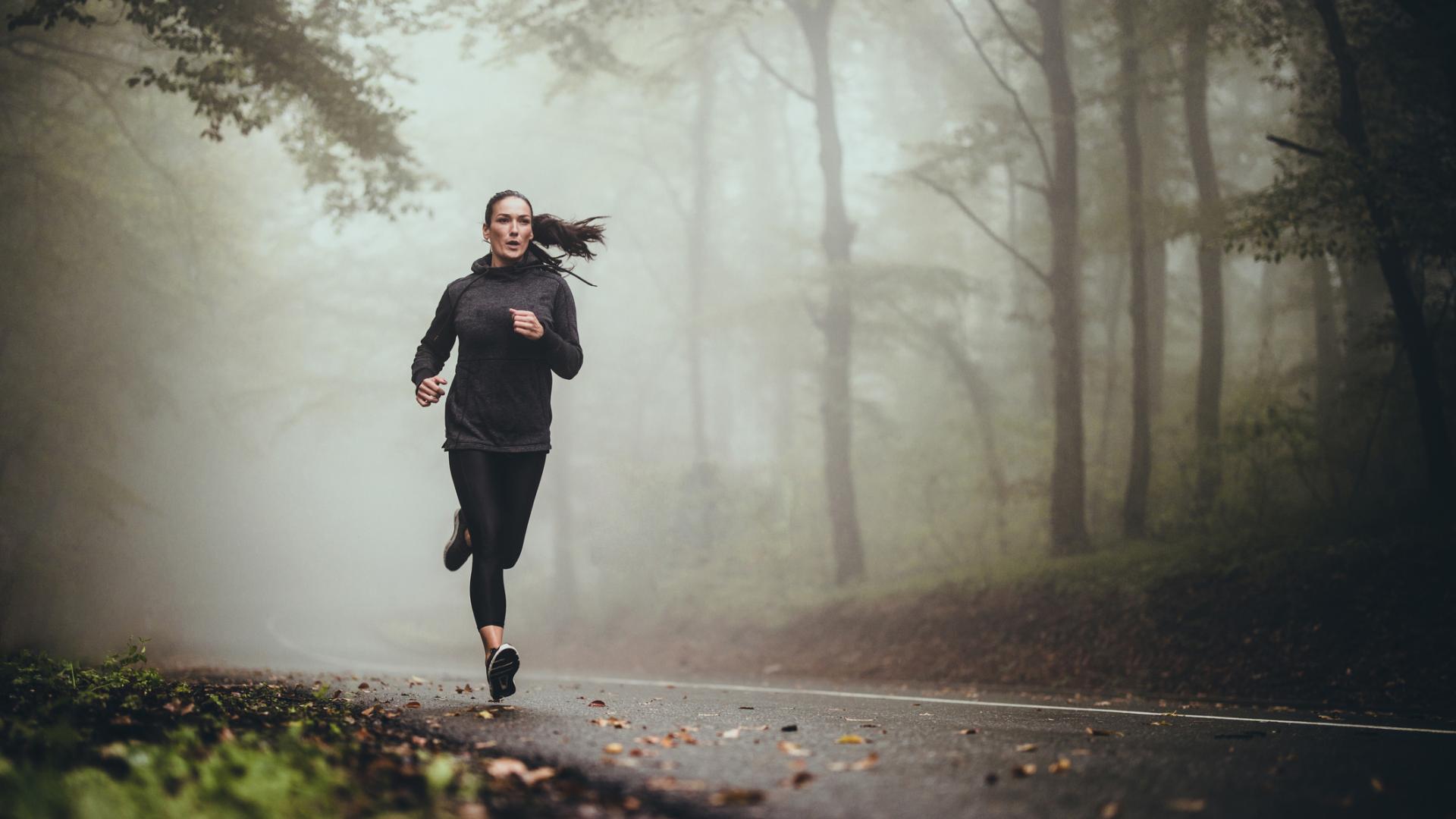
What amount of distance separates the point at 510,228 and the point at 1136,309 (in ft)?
33.6

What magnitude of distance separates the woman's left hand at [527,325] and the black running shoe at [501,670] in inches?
66.6

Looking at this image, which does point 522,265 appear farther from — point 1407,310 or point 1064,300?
point 1064,300

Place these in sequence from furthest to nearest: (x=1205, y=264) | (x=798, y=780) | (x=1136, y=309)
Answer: (x=1205, y=264) → (x=1136, y=309) → (x=798, y=780)

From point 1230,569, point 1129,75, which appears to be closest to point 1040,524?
point 1230,569

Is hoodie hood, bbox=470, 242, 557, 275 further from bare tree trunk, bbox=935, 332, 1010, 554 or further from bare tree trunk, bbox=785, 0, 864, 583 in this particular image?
bare tree trunk, bbox=935, 332, 1010, 554

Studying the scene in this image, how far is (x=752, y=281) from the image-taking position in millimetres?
29609

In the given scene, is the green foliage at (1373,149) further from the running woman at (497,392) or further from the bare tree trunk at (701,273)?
the bare tree trunk at (701,273)

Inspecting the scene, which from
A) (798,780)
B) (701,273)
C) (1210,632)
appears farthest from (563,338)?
(701,273)

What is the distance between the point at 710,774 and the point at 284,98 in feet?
35.9

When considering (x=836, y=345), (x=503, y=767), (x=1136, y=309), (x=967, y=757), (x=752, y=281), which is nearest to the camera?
(x=503, y=767)

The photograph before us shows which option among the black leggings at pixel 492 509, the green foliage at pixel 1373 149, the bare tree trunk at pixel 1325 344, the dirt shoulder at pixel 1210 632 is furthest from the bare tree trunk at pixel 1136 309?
the black leggings at pixel 492 509

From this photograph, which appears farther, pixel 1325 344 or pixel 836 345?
pixel 836 345

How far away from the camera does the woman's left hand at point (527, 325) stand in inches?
193

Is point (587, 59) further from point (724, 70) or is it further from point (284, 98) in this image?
point (724, 70)
